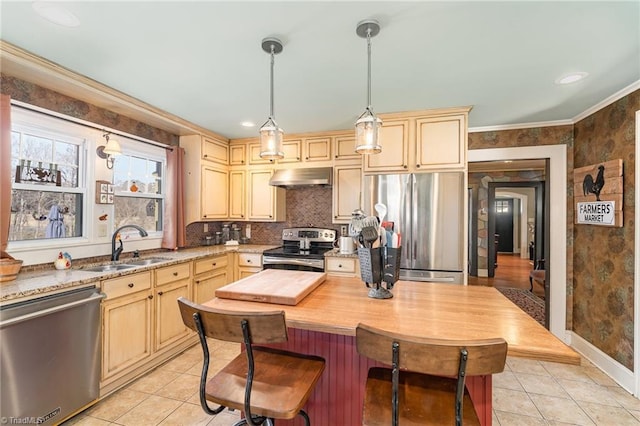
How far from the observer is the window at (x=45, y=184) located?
2250 mm

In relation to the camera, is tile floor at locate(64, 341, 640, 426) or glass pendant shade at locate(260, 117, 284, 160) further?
tile floor at locate(64, 341, 640, 426)

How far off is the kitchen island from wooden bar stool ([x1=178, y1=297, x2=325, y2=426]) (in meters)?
0.17

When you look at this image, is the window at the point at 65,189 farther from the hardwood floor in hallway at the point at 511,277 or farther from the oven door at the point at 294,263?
the hardwood floor in hallway at the point at 511,277

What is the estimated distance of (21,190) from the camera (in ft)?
7.46

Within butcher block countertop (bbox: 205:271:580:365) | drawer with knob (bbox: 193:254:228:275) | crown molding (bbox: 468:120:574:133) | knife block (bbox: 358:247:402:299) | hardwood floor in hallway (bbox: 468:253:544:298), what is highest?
crown molding (bbox: 468:120:574:133)

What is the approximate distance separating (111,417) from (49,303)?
909 mm

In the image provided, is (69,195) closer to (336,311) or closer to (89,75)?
(89,75)

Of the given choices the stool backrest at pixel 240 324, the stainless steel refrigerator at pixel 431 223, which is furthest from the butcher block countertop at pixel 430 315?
the stainless steel refrigerator at pixel 431 223

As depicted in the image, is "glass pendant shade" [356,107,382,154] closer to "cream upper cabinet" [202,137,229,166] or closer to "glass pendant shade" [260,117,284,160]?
"glass pendant shade" [260,117,284,160]

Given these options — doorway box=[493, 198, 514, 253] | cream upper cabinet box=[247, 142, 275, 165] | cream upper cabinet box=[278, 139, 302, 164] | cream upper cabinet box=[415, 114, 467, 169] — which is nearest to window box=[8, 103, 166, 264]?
cream upper cabinet box=[247, 142, 275, 165]

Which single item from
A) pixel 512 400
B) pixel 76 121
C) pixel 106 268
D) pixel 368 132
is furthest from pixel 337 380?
pixel 76 121

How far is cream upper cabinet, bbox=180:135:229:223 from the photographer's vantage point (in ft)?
12.0

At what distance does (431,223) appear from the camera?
9.53ft

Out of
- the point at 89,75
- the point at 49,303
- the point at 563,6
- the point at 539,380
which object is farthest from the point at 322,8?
the point at 539,380
